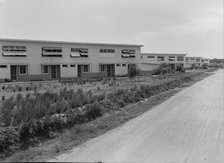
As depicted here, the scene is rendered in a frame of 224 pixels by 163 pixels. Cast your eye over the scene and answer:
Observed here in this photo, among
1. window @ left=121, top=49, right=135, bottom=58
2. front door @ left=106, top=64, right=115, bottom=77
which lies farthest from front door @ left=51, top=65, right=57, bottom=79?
window @ left=121, top=49, right=135, bottom=58

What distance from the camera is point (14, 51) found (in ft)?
151

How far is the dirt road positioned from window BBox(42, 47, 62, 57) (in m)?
40.3

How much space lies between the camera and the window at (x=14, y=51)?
148 ft

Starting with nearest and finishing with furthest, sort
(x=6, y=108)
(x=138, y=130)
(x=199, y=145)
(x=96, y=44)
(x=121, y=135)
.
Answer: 1. (x=199, y=145)
2. (x=121, y=135)
3. (x=138, y=130)
4. (x=6, y=108)
5. (x=96, y=44)

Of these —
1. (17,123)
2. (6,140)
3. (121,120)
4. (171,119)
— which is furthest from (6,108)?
(171,119)

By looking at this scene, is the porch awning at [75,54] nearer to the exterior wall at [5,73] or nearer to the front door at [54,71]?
the front door at [54,71]

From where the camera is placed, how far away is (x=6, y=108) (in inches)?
420

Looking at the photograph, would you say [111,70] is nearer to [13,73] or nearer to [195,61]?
[13,73]

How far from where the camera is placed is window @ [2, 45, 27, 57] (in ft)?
148

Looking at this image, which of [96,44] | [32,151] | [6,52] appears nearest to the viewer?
[32,151]

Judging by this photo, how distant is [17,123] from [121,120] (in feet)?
13.3

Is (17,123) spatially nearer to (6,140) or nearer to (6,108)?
(6,140)

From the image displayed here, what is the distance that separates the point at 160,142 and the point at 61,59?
4557 cm

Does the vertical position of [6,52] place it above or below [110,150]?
above
